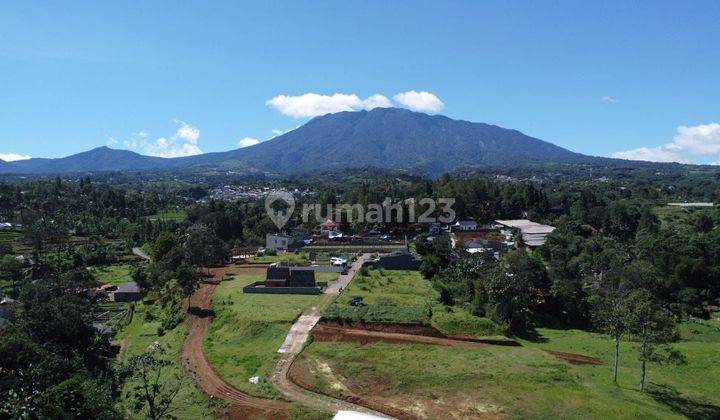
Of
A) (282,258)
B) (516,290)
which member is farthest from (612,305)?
(282,258)

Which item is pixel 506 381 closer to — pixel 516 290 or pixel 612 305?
pixel 612 305

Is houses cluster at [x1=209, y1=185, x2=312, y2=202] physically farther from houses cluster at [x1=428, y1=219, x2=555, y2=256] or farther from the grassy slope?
the grassy slope

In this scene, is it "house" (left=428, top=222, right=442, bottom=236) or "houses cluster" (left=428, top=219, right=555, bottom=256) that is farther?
"house" (left=428, top=222, right=442, bottom=236)

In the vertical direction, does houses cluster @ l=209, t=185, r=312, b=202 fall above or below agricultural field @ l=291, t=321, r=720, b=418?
above

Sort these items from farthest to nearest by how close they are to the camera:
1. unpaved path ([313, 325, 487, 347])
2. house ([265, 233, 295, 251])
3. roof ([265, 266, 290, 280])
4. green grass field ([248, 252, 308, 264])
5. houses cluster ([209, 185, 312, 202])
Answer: houses cluster ([209, 185, 312, 202]) < house ([265, 233, 295, 251]) < green grass field ([248, 252, 308, 264]) < roof ([265, 266, 290, 280]) < unpaved path ([313, 325, 487, 347])

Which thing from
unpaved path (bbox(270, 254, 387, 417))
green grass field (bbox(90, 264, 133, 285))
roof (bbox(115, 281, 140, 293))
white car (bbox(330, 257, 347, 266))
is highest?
white car (bbox(330, 257, 347, 266))

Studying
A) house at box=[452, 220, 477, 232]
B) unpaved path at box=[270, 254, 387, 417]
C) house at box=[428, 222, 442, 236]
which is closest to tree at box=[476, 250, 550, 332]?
unpaved path at box=[270, 254, 387, 417]

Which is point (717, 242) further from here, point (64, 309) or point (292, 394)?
point (64, 309)
